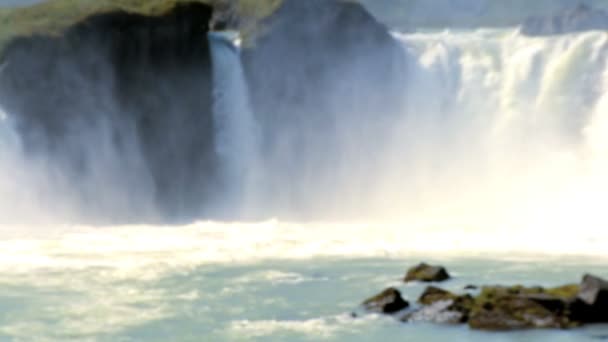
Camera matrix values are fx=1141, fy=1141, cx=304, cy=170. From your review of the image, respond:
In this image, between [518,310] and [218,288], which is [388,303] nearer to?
[518,310]

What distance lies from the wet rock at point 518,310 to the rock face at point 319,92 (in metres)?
32.7

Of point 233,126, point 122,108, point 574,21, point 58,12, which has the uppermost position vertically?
point 574,21

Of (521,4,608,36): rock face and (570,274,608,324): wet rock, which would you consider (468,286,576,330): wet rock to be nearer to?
(570,274,608,324): wet rock

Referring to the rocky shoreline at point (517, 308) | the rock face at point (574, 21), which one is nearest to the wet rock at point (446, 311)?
the rocky shoreline at point (517, 308)

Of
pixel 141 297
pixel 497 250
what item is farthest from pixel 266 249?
pixel 141 297

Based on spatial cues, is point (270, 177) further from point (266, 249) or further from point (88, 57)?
point (266, 249)

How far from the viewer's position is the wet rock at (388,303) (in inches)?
994

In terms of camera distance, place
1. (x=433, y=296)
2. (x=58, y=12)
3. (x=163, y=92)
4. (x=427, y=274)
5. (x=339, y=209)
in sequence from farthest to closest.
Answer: (x=339, y=209)
(x=163, y=92)
(x=58, y=12)
(x=427, y=274)
(x=433, y=296)

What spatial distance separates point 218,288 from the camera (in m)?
29.4

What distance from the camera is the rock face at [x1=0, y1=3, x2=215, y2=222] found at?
50.0 meters

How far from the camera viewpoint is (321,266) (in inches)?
1325

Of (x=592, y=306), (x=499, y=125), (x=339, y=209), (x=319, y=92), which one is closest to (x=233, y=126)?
(x=319, y=92)

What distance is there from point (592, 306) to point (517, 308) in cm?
154

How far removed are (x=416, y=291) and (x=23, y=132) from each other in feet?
85.3
